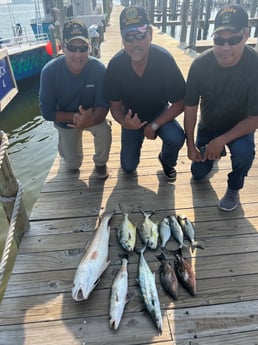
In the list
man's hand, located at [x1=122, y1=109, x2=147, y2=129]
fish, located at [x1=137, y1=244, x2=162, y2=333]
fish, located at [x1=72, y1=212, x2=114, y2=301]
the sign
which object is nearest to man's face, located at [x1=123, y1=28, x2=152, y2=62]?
man's hand, located at [x1=122, y1=109, x2=147, y2=129]

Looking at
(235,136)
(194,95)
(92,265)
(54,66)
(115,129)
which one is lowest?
(115,129)

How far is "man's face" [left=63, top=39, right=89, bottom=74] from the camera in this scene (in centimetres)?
288

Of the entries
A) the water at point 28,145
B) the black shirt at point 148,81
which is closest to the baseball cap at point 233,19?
the black shirt at point 148,81

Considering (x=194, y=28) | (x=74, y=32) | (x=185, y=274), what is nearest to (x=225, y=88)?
(x=74, y=32)

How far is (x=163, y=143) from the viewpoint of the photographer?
129 inches

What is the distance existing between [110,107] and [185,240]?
160cm

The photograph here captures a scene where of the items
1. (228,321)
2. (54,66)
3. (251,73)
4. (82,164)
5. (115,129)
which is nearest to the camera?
(228,321)

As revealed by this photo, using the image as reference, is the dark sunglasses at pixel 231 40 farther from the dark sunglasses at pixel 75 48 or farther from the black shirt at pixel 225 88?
the dark sunglasses at pixel 75 48

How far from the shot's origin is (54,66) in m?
3.06

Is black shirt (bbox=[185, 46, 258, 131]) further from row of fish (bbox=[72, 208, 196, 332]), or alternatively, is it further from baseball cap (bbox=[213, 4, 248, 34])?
row of fish (bbox=[72, 208, 196, 332])

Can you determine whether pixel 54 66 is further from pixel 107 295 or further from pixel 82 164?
pixel 107 295

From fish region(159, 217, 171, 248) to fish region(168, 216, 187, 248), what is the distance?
0.04 metres

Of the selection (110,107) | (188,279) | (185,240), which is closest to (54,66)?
(110,107)

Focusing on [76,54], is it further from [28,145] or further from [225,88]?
[28,145]
